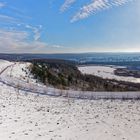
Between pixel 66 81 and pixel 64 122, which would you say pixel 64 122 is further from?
pixel 66 81

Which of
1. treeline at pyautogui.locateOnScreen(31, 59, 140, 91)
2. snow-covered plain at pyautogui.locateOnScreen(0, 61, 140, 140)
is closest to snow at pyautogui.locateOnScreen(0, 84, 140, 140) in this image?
snow-covered plain at pyautogui.locateOnScreen(0, 61, 140, 140)

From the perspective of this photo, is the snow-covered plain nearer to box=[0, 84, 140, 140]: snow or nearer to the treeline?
box=[0, 84, 140, 140]: snow

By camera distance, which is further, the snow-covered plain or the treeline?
the treeline

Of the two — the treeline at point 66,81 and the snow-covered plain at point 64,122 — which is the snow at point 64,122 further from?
the treeline at point 66,81

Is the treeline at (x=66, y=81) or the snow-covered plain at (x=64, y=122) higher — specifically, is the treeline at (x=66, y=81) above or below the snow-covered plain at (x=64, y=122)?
below

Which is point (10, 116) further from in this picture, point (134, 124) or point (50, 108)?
point (134, 124)

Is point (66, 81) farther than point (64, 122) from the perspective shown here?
Yes

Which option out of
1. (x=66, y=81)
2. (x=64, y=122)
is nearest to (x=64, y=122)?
(x=64, y=122)

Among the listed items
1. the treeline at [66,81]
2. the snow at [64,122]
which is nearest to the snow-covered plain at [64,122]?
the snow at [64,122]

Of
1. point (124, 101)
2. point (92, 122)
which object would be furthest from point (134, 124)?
point (124, 101)

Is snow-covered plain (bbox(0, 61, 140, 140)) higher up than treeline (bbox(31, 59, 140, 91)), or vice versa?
snow-covered plain (bbox(0, 61, 140, 140))

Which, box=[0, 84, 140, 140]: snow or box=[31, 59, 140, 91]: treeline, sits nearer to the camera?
box=[0, 84, 140, 140]: snow
